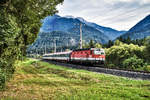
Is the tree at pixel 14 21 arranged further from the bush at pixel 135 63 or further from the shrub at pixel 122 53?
the shrub at pixel 122 53

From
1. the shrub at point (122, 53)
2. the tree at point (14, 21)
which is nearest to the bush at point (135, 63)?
the shrub at point (122, 53)

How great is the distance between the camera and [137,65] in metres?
32.7

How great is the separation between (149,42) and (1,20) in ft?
118

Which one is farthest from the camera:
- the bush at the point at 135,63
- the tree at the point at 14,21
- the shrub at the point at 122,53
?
the shrub at the point at 122,53

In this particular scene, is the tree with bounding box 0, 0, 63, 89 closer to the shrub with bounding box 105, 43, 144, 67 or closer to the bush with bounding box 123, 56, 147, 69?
the bush with bounding box 123, 56, 147, 69

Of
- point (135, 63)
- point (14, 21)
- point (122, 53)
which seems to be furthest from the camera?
point (122, 53)

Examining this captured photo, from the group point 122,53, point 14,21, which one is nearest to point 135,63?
point 122,53

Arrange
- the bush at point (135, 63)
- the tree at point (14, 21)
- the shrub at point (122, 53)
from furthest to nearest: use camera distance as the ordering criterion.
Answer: the shrub at point (122, 53) → the bush at point (135, 63) → the tree at point (14, 21)

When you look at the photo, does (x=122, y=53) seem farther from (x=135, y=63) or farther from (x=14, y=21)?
(x=14, y=21)

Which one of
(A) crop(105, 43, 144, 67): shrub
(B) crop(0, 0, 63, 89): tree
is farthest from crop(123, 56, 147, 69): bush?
(B) crop(0, 0, 63, 89): tree

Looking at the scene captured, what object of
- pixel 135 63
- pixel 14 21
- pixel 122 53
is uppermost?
pixel 14 21

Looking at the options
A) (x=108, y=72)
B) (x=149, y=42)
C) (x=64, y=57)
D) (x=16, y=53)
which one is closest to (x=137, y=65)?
(x=149, y=42)

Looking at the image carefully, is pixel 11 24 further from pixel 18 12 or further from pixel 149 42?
pixel 149 42

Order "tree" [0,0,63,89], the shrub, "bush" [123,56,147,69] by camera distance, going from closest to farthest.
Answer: "tree" [0,0,63,89], "bush" [123,56,147,69], the shrub
